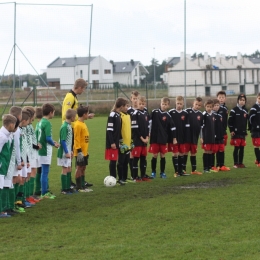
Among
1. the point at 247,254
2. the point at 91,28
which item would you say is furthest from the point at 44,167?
the point at 91,28

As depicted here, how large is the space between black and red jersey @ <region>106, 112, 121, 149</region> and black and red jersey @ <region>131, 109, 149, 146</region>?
2.61ft

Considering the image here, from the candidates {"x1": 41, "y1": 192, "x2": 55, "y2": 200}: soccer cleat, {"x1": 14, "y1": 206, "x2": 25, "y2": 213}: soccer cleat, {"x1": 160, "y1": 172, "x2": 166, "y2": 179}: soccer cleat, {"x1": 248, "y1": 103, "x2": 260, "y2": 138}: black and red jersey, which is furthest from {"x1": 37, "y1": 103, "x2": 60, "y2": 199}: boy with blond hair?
{"x1": 248, "y1": 103, "x2": 260, "y2": 138}: black and red jersey

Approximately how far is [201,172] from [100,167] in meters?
2.70

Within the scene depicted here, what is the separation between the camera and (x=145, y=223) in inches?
324

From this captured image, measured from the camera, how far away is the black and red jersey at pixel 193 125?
531 inches

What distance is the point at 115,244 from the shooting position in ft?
23.3

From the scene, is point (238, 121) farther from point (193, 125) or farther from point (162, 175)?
point (162, 175)

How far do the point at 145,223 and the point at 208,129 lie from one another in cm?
590

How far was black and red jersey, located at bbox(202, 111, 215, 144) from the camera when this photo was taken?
1378cm

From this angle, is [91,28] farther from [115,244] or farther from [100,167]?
[115,244]

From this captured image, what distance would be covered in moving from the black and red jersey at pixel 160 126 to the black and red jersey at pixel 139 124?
1.11ft

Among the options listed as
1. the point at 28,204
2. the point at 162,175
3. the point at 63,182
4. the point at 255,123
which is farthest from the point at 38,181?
the point at 255,123

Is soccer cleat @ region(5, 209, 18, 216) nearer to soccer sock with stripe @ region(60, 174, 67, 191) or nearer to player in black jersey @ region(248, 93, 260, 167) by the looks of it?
soccer sock with stripe @ region(60, 174, 67, 191)

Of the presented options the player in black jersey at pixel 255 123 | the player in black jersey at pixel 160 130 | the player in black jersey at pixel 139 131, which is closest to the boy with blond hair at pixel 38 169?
the player in black jersey at pixel 139 131
